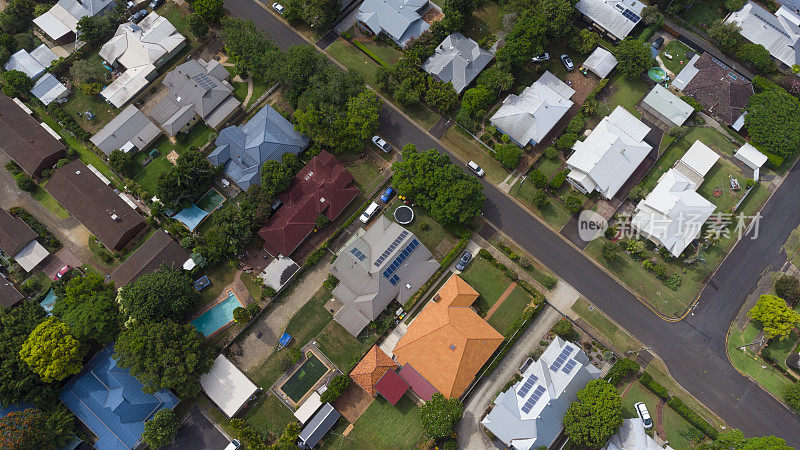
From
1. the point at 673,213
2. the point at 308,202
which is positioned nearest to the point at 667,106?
the point at 673,213

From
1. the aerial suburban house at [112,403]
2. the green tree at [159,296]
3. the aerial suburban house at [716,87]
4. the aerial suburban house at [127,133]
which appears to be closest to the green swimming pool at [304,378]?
the aerial suburban house at [112,403]

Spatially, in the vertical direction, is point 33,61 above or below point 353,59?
below

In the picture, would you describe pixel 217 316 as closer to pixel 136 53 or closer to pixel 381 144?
pixel 381 144

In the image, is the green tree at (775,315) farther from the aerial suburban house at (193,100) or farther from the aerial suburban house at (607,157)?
the aerial suburban house at (193,100)

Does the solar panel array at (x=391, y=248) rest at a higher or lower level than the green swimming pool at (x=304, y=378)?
higher

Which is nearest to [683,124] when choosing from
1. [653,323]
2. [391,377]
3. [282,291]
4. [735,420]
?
[653,323]

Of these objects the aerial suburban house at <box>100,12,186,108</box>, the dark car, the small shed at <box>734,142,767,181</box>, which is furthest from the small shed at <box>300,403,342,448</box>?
the small shed at <box>734,142,767,181</box>

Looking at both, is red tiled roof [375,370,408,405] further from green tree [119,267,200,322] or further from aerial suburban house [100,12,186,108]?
aerial suburban house [100,12,186,108]
